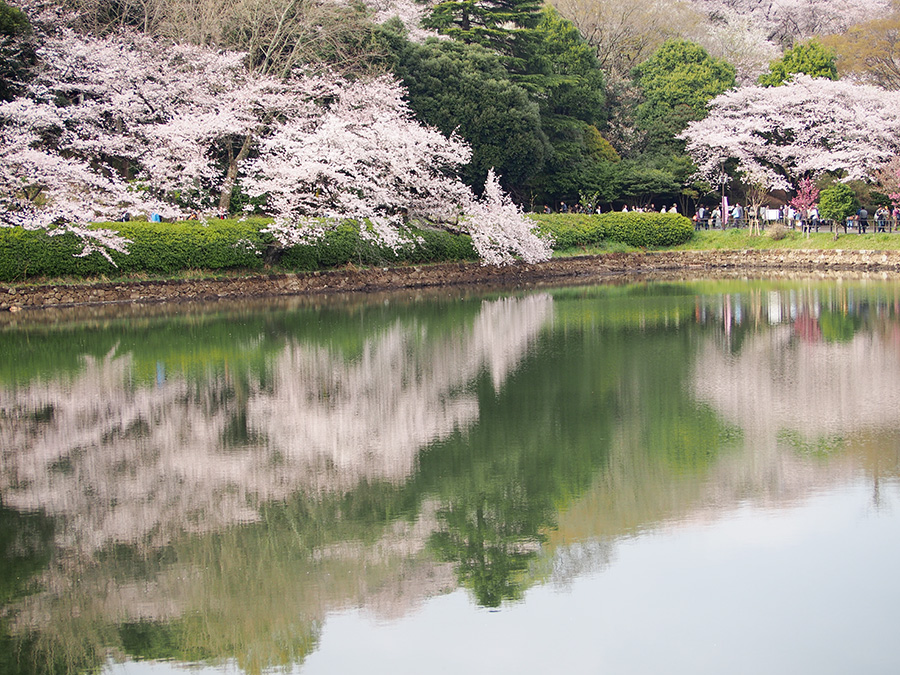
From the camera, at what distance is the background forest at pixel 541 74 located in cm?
2897

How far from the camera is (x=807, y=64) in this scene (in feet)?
139

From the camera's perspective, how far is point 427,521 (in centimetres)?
703

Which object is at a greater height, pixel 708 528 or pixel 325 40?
pixel 325 40

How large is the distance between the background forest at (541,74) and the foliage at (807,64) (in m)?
0.07

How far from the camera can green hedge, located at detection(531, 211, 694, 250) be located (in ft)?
118

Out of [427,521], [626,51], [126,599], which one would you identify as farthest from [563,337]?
[626,51]

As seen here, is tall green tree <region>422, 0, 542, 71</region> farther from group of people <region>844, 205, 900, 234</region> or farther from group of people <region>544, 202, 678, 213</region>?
group of people <region>844, 205, 900, 234</region>

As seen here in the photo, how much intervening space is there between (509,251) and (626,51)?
78.0ft

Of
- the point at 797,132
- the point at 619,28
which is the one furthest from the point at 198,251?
the point at 619,28

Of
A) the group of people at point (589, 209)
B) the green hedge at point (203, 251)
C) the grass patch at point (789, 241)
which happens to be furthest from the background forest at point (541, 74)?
the grass patch at point (789, 241)

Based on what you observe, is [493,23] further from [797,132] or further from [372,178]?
[797,132]

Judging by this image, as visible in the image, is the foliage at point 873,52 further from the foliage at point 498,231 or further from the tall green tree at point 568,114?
the foliage at point 498,231

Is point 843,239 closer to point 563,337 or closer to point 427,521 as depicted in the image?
point 563,337

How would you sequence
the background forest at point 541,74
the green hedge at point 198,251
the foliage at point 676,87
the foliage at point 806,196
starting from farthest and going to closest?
1. the foliage at point 676,87
2. the foliage at point 806,196
3. the background forest at point 541,74
4. the green hedge at point 198,251
